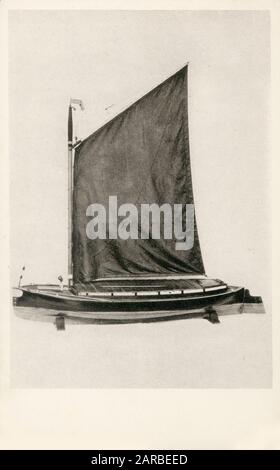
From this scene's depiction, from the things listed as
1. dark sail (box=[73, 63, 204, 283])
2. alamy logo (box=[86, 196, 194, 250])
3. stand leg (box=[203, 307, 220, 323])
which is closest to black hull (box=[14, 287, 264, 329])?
stand leg (box=[203, 307, 220, 323])

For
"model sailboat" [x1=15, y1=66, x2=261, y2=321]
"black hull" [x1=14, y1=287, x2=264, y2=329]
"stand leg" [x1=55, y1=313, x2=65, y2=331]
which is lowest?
"stand leg" [x1=55, y1=313, x2=65, y2=331]

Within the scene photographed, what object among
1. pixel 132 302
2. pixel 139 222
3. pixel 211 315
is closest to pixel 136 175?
pixel 139 222

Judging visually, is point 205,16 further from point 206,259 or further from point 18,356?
point 18,356

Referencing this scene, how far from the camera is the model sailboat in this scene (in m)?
2.17

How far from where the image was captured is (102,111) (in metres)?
2.13

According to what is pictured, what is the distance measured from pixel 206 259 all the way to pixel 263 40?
988 millimetres

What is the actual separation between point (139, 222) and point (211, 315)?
0.54m

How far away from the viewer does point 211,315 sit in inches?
85.4

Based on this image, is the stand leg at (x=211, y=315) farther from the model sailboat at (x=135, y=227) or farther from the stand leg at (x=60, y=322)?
the stand leg at (x=60, y=322)

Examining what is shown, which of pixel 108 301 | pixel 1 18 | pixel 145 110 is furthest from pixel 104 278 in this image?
pixel 1 18

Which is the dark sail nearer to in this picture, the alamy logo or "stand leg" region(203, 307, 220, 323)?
the alamy logo

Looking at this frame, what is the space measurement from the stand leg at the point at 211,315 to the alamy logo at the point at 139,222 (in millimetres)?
318

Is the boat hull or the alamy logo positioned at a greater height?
the alamy logo

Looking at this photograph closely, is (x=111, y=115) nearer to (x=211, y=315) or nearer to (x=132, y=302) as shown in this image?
(x=132, y=302)
